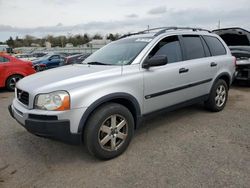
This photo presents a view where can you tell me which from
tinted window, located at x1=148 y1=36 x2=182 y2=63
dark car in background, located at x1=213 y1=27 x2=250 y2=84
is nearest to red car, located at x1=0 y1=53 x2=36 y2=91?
tinted window, located at x1=148 y1=36 x2=182 y2=63

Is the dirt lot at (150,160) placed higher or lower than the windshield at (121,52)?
lower

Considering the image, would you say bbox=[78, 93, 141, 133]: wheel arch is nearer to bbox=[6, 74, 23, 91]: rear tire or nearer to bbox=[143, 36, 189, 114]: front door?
bbox=[143, 36, 189, 114]: front door

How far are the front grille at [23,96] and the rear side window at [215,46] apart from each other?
3.62 meters

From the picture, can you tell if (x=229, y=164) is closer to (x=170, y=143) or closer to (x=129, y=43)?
(x=170, y=143)

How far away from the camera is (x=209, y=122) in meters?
4.61

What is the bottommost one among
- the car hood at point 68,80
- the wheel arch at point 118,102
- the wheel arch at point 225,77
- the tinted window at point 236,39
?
→ the wheel arch at point 118,102

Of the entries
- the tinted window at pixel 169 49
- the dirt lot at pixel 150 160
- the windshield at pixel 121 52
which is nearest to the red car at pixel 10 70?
the dirt lot at pixel 150 160

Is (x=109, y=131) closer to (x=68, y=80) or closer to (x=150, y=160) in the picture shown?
(x=150, y=160)

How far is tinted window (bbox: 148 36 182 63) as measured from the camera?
386 cm

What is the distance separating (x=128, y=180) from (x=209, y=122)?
8.07 feet

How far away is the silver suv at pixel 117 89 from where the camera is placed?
2.87m

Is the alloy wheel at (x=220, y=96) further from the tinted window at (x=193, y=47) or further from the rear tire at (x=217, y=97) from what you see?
the tinted window at (x=193, y=47)

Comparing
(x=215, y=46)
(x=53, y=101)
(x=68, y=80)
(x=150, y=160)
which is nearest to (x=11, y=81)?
(x=68, y=80)

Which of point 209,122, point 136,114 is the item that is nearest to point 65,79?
point 136,114
